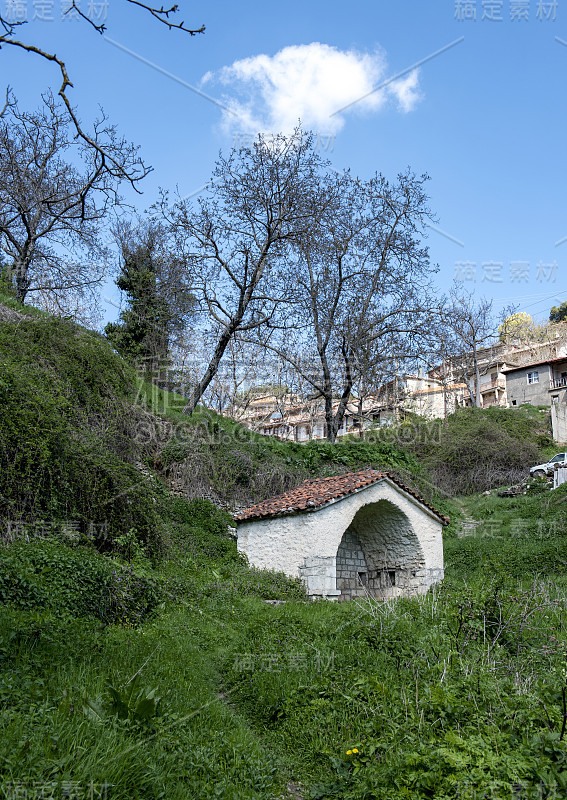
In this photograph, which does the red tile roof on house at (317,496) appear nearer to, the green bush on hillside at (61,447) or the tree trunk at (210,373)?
the green bush on hillside at (61,447)

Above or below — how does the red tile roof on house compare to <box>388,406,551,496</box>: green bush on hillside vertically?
below

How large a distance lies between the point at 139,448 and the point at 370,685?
10879mm

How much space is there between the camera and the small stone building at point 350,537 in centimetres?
1355

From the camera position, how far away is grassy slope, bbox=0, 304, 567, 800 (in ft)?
13.6

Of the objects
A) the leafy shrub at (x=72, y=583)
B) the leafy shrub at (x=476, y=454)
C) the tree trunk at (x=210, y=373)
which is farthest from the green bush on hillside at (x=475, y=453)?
the leafy shrub at (x=72, y=583)

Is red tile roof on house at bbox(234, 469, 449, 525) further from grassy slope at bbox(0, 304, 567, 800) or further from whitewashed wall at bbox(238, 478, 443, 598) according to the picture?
grassy slope at bbox(0, 304, 567, 800)

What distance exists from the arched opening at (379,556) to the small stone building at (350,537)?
0.02 metres

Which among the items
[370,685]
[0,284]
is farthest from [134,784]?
[0,284]

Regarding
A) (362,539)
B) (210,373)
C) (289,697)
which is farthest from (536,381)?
(289,697)

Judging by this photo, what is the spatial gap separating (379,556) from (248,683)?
926 centimetres

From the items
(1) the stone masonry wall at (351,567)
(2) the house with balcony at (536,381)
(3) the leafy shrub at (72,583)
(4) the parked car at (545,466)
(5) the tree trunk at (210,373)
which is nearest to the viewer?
(3) the leafy shrub at (72,583)

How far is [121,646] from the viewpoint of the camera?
7.09 m

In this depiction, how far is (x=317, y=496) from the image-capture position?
1386 cm

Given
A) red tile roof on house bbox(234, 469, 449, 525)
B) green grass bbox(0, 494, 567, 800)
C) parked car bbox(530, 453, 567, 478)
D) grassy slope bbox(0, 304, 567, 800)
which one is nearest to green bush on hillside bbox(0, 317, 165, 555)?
grassy slope bbox(0, 304, 567, 800)
